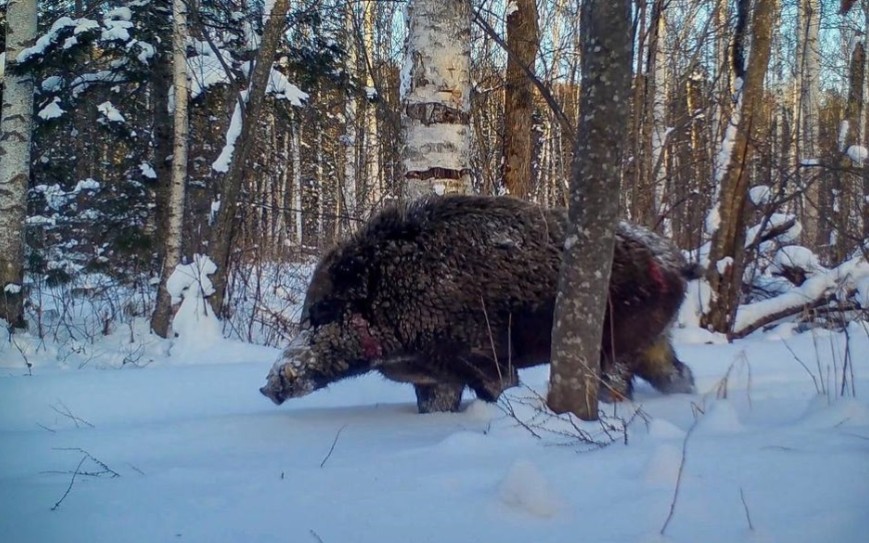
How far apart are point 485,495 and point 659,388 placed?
9.17 ft

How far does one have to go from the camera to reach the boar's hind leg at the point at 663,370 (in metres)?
4.41

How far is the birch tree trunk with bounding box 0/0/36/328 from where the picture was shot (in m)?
9.02

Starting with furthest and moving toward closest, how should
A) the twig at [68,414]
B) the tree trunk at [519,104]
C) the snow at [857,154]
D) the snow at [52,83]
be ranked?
the snow at [52,83] < the snow at [857,154] < the tree trunk at [519,104] < the twig at [68,414]

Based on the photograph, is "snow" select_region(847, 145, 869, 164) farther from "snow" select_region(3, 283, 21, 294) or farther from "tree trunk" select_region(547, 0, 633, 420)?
"snow" select_region(3, 283, 21, 294)

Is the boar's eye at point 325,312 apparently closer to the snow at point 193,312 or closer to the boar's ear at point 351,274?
the boar's ear at point 351,274

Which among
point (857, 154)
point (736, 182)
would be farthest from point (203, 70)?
point (857, 154)

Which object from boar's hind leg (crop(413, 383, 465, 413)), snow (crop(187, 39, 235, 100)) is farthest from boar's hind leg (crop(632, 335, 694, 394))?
snow (crop(187, 39, 235, 100))

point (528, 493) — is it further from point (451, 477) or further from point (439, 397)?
point (439, 397)

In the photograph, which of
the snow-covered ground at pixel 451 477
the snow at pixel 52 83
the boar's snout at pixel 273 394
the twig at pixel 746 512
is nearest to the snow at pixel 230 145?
the snow at pixel 52 83

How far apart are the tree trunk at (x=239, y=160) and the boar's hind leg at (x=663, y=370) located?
5201 millimetres

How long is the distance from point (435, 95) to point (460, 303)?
1789 millimetres

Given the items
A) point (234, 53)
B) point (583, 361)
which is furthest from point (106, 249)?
point (583, 361)

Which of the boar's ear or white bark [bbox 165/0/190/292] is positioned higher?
white bark [bbox 165/0/190/292]

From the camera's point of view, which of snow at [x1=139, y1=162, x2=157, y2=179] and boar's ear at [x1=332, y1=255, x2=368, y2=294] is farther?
snow at [x1=139, y1=162, x2=157, y2=179]
